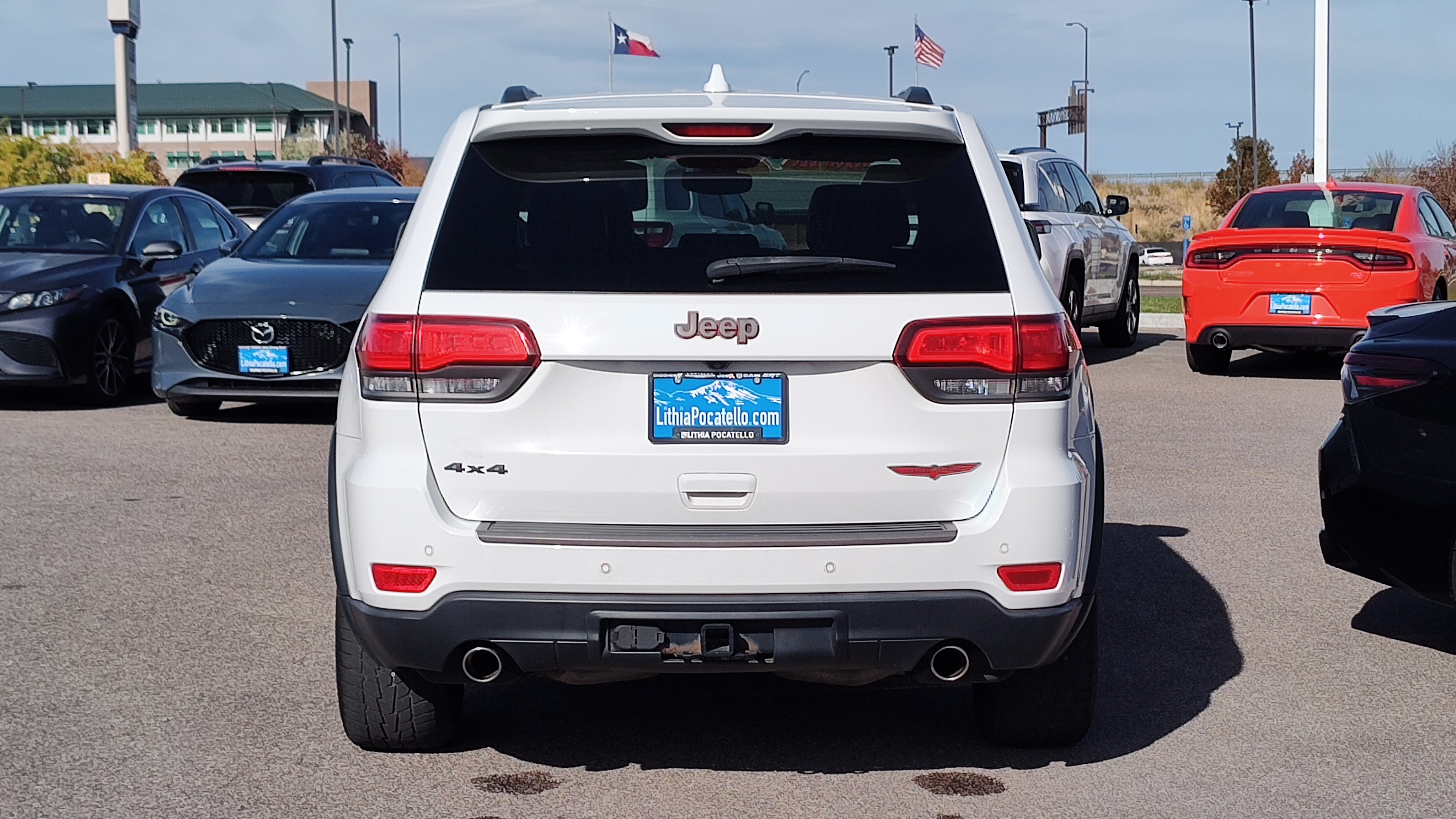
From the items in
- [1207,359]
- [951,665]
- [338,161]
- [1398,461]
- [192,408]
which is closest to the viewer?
[951,665]

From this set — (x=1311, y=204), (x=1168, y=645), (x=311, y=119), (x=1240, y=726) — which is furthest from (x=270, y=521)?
(x=311, y=119)

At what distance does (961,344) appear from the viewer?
13.0ft

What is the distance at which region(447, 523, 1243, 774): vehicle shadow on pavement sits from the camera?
4594 mm

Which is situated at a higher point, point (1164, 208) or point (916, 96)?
point (1164, 208)

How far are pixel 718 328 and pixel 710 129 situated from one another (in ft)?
1.69

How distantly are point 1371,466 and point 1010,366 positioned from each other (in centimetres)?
223

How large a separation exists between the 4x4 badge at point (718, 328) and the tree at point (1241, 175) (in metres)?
72.0

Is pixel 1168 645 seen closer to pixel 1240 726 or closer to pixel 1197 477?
pixel 1240 726

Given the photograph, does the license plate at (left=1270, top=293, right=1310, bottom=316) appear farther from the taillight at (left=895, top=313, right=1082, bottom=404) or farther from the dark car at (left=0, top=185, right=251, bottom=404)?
the taillight at (left=895, top=313, right=1082, bottom=404)

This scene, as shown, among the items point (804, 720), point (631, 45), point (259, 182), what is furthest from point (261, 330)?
point (631, 45)

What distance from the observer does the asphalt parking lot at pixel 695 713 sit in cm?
427

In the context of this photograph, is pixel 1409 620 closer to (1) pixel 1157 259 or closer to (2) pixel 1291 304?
(2) pixel 1291 304

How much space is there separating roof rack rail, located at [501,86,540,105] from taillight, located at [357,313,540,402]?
2.43ft

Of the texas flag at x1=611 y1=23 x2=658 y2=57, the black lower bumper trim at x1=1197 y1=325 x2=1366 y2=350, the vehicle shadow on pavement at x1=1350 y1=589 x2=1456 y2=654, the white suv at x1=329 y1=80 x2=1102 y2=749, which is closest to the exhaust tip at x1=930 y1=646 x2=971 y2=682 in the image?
the white suv at x1=329 y1=80 x2=1102 y2=749
